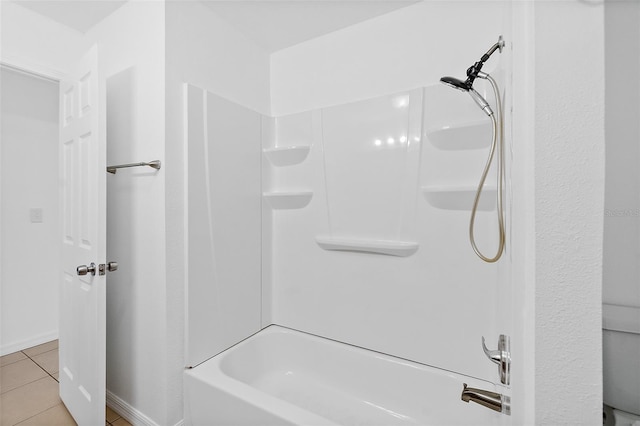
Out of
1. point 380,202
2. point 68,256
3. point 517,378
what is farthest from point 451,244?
point 68,256

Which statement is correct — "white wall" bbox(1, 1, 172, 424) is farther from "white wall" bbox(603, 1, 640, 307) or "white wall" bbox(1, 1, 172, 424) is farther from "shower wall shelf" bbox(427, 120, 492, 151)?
"white wall" bbox(603, 1, 640, 307)

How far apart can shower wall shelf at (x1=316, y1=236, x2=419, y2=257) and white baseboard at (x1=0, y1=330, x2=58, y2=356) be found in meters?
2.78

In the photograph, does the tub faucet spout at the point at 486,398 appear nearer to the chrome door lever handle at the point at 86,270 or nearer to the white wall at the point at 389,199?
the white wall at the point at 389,199

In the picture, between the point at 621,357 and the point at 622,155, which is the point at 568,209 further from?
the point at 621,357

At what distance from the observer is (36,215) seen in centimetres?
267

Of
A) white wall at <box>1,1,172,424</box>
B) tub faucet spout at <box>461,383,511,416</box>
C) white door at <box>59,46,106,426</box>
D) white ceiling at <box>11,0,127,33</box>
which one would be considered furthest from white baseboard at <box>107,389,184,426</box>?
white ceiling at <box>11,0,127,33</box>

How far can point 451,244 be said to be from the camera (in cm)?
157

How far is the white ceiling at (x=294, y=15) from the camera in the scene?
174 centimetres

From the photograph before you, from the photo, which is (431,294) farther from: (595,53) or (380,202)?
(595,53)

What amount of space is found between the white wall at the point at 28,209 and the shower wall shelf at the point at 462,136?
10.0 feet

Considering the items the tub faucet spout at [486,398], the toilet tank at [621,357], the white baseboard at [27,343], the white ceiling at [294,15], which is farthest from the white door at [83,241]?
the toilet tank at [621,357]

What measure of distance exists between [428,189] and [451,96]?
51 cm

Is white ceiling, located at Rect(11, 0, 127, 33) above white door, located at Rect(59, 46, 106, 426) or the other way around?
above

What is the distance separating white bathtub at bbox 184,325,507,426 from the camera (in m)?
1.37
